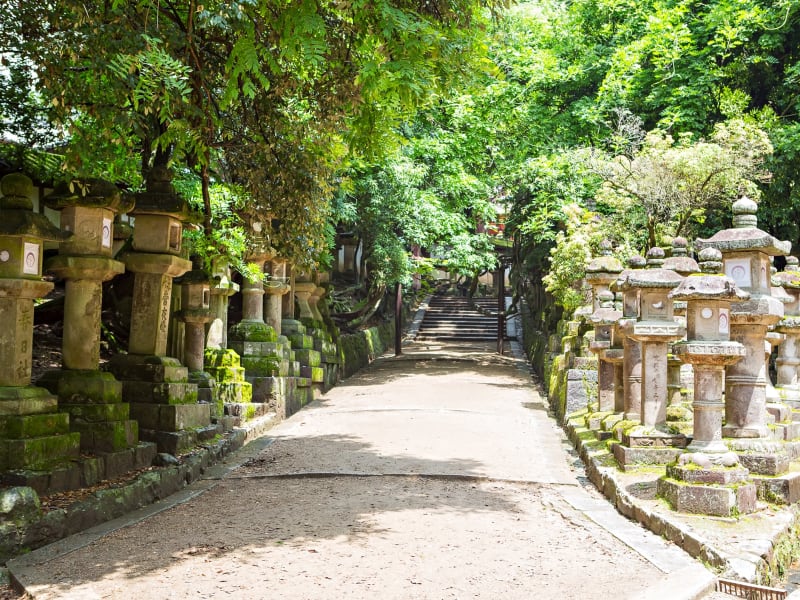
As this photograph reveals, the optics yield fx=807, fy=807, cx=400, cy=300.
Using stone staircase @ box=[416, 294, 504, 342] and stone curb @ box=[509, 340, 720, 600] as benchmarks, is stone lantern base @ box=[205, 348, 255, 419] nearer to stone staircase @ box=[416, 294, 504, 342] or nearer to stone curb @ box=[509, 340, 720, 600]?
stone curb @ box=[509, 340, 720, 600]

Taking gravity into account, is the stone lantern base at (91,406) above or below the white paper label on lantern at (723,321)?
below

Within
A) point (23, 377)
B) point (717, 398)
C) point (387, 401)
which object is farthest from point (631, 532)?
point (387, 401)

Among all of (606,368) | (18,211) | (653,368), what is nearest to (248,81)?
(18,211)

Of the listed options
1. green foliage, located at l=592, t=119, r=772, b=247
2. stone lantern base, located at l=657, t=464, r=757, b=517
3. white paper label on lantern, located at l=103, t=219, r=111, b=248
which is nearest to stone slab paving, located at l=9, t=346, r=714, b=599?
stone lantern base, located at l=657, t=464, r=757, b=517

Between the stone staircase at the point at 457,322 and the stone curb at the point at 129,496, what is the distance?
21458 millimetres

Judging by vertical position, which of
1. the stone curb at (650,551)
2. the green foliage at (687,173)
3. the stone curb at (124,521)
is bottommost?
the stone curb at (124,521)

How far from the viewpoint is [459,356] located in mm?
25109

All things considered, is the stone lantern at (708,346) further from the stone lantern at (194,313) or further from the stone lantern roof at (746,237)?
the stone lantern at (194,313)

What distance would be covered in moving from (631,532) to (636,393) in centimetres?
320

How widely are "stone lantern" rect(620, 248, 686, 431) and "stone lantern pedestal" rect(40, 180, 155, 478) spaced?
201 inches

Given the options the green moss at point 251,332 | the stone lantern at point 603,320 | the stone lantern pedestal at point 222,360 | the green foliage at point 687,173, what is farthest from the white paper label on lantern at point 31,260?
the green foliage at point 687,173

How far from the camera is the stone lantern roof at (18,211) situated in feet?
21.0

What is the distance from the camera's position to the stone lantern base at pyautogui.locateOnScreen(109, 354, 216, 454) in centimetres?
872

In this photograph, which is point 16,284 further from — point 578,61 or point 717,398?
point 578,61
